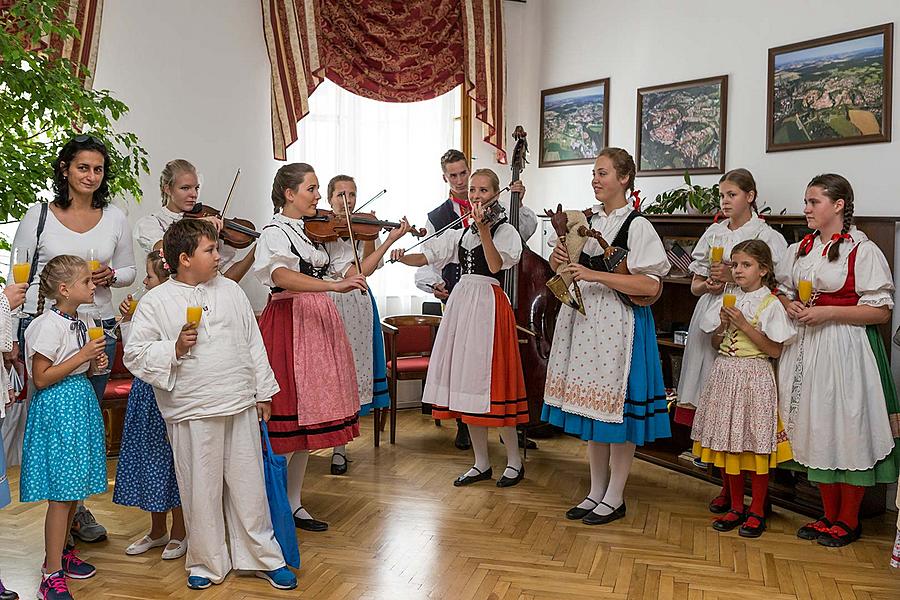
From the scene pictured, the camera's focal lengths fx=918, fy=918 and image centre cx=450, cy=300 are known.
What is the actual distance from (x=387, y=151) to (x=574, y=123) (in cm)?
131

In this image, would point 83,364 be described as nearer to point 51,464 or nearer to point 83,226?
point 51,464

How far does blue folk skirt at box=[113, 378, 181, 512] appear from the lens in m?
3.42

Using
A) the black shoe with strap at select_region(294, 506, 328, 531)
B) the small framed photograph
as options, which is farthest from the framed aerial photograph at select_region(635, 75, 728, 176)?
the black shoe with strap at select_region(294, 506, 328, 531)

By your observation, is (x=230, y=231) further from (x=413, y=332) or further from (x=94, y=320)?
(x=413, y=332)

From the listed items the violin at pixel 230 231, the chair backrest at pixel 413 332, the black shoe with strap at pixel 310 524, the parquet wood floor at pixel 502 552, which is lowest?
the parquet wood floor at pixel 502 552

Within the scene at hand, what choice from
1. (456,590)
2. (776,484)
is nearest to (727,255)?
(776,484)

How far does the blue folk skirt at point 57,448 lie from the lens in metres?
3.06

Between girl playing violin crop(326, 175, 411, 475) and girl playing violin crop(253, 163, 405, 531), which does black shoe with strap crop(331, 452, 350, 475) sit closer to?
girl playing violin crop(326, 175, 411, 475)

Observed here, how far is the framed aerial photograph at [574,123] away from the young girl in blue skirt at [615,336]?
2278mm

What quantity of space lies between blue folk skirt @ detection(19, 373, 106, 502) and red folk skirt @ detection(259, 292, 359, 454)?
2.44 feet

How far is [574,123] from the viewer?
6348 mm

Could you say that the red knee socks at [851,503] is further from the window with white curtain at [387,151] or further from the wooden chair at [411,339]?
the window with white curtain at [387,151]

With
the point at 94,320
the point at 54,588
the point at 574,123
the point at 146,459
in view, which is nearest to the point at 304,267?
the point at 94,320

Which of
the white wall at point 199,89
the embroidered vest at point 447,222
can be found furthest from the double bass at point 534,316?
the white wall at point 199,89
